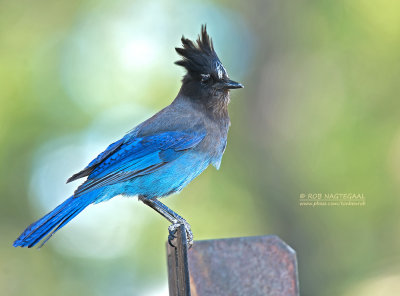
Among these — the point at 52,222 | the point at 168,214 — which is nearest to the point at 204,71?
the point at 168,214

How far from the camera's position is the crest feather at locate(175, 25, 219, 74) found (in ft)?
11.8

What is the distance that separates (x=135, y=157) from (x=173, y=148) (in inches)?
9.2

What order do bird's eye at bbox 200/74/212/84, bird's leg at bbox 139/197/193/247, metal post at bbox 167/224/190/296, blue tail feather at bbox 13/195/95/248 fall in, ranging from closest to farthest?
1. metal post at bbox 167/224/190/296
2. blue tail feather at bbox 13/195/95/248
3. bird's leg at bbox 139/197/193/247
4. bird's eye at bbox 200/74/212/84

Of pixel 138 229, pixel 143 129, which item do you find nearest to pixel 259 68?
pixel 138 229

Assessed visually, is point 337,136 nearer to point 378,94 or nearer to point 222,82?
point 378,94

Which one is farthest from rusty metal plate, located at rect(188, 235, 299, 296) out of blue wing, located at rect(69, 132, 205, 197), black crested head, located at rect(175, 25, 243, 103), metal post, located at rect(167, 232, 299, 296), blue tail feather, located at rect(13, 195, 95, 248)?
black crested head, located at rect(175, 25, 243, 103)

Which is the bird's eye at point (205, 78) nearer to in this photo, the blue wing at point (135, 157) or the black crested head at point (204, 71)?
the black crested head at point (204, 71)

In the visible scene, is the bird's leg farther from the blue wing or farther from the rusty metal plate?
the rusty metal plate

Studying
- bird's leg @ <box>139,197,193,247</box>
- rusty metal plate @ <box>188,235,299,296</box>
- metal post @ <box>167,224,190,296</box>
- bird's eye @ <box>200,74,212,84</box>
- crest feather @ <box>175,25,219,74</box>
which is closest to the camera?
metal post @ <box>167,224,190,296</box>

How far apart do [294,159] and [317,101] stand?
71 centimetres

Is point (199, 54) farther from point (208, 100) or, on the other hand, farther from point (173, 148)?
point (173, 148)

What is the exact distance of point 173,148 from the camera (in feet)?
11.2

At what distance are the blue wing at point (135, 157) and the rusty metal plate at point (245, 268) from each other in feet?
4.04

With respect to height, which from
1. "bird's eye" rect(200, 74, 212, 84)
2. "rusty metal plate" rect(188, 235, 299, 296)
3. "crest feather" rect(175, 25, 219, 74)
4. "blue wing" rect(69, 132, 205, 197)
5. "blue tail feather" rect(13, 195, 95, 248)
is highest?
"crest feather" rect(175, 25, 219, 74)
